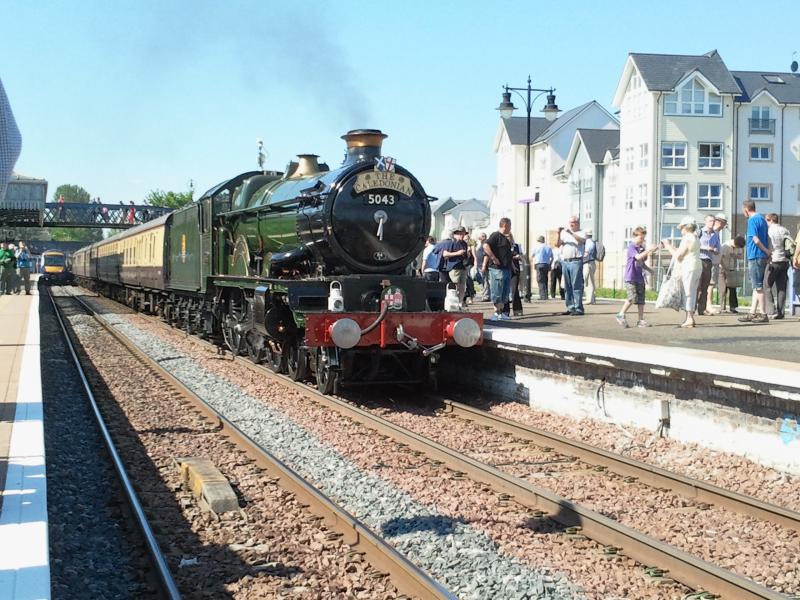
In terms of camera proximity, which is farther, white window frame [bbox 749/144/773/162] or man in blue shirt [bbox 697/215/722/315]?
white window frame [bbox 749/144/773/162]

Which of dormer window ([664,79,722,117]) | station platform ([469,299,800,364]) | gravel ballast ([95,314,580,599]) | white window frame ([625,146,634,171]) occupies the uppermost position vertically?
dormer window ([664,79,722,117])

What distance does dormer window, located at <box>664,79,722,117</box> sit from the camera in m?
50.8

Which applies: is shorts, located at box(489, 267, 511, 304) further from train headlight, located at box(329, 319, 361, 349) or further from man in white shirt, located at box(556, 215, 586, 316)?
train headlight, located at box(329, 319, 361, 349)

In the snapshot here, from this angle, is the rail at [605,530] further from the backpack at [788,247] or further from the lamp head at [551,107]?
the lamp head at [551,107]

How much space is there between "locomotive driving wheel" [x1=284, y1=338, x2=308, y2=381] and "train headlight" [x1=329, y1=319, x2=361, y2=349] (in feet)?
5.56

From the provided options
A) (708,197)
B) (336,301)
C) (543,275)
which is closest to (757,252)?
(336,301)

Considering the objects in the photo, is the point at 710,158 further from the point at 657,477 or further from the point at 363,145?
the point at 657,477

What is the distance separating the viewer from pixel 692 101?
51.2 metres

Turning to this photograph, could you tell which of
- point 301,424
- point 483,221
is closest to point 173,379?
point 301,424

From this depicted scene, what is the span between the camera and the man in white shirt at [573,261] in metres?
14.7

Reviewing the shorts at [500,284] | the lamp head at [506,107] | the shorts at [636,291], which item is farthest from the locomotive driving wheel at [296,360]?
the lamp head at [506,107]

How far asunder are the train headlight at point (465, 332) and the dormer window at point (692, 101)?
43.8 meters

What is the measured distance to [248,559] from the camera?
5289mm

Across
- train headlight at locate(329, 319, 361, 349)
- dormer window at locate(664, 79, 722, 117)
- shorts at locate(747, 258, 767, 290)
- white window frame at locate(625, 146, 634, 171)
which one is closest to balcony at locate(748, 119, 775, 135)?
dormer window at locate(664, 79, 722, 117)
